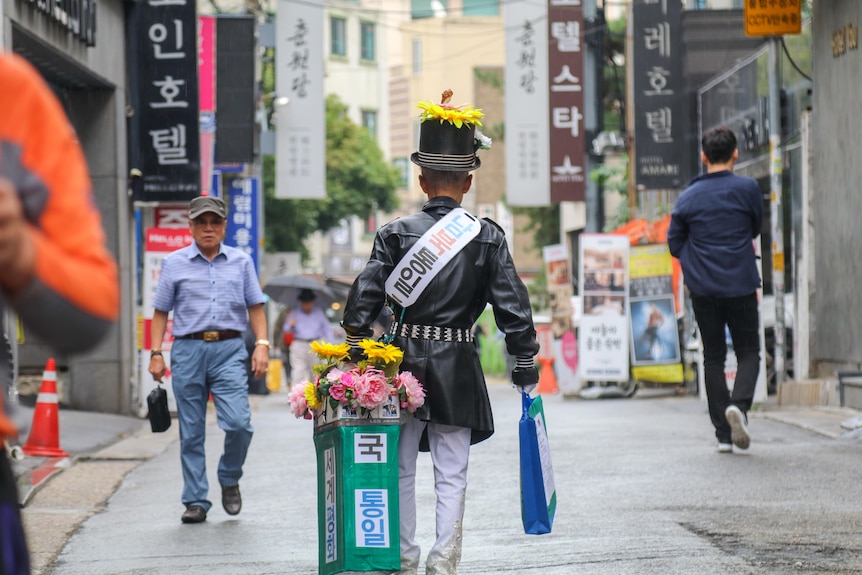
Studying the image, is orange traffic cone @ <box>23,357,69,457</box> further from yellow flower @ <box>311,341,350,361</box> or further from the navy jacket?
yellow flower @ <box>311,341,350,361</box>

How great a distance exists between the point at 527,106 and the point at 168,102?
12.1m

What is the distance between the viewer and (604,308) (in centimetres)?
2144

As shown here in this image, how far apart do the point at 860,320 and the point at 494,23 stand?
6115 cm

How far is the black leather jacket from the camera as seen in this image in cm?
568

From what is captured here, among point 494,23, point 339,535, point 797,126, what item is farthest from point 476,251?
point 494,23

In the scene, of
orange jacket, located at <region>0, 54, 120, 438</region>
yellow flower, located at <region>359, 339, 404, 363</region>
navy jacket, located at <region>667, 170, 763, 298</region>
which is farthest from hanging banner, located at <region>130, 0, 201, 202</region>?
orange jacket, located at <region>0, 54, 120, 438</region>

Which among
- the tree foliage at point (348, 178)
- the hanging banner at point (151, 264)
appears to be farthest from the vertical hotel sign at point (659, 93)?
the tree foliage at point (348, 178)

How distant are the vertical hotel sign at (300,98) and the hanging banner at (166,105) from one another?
11.8 metres

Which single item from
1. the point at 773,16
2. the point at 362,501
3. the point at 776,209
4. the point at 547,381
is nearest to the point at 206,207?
the point at 362,501

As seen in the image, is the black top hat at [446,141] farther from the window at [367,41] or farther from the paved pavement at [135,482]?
the window at [367,41]

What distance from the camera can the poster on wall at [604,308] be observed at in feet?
69.6

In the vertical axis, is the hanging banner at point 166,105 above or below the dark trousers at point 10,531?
above

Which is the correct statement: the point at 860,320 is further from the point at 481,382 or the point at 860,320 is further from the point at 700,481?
the point at 481,382

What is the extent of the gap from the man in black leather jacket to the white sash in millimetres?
31
